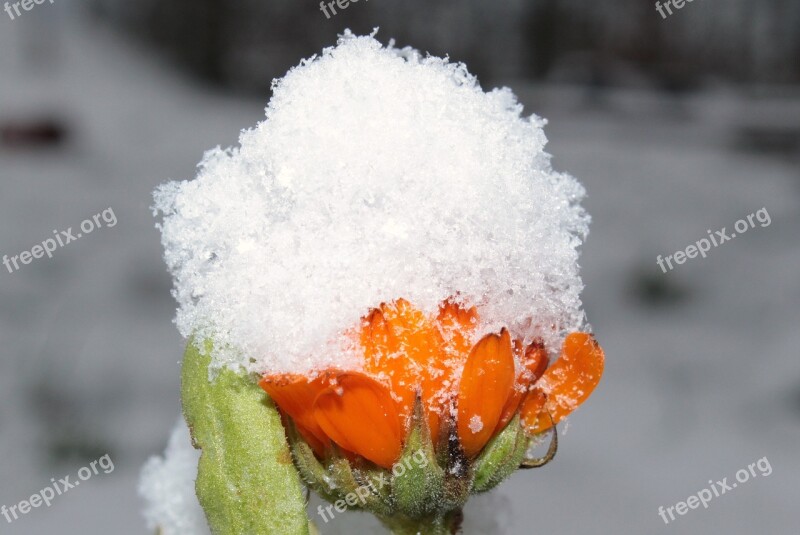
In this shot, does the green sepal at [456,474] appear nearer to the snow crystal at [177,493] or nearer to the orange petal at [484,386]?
the orange petal at [484,386]

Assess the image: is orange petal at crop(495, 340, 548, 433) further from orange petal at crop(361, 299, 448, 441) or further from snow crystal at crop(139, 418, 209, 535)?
snow crystal at crop(139, 418, 209, 535)

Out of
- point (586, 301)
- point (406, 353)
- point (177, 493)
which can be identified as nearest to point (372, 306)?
point (406, 353)

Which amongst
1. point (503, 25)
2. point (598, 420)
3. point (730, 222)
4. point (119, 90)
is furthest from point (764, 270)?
point (119, 90)

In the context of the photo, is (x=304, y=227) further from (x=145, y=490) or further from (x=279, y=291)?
(x=145, y=490)

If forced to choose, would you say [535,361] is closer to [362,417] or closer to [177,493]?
[362,417]

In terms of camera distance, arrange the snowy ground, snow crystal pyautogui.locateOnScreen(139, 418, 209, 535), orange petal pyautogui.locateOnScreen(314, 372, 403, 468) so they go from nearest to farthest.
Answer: orange petal pyautogui.locateOnScreen(314, 372, 403, 468) < snow crystal pyautogui.locateOnScreen(139, 418, 209, 535) < the snowy ground

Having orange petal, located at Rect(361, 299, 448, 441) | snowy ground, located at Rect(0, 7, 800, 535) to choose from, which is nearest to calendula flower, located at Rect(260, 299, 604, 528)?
orange petal, located at Rect(361, 299, 448, 441)

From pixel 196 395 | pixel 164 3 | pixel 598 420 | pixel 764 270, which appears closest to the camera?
pixel 196 395
